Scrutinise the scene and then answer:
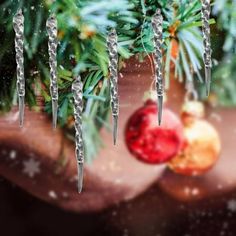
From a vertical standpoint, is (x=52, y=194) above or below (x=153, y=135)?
below

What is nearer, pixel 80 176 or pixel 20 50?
pixel 20 50

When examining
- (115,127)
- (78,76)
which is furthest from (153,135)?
(78,76)

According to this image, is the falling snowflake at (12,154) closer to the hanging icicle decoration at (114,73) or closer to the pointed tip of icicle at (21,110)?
the pointed tip of icicle at (21,110)

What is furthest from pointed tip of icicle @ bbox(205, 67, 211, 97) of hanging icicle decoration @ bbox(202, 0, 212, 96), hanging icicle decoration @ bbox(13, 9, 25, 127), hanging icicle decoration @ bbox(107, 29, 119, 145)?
hanging icicle decoration @ bbox(13, 9, 25, 127)

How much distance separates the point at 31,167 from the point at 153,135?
21 cm

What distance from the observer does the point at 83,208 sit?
1087mm

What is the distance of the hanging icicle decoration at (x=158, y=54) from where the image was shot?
35.9 inches

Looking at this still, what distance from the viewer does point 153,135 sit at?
3.43ft

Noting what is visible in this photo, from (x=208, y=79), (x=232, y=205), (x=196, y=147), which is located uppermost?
(x=208, y=79)

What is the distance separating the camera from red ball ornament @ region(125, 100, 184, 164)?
1049 mm

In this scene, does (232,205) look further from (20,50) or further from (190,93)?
(20,50)

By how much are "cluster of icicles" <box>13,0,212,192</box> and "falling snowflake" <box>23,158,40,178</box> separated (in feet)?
0.23

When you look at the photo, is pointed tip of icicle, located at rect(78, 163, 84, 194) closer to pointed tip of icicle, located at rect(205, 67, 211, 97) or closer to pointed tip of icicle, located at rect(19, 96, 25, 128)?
pointed tip of icicle, located at rect(19, 96, 25, 128)

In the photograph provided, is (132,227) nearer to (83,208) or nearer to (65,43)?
(83,208)
